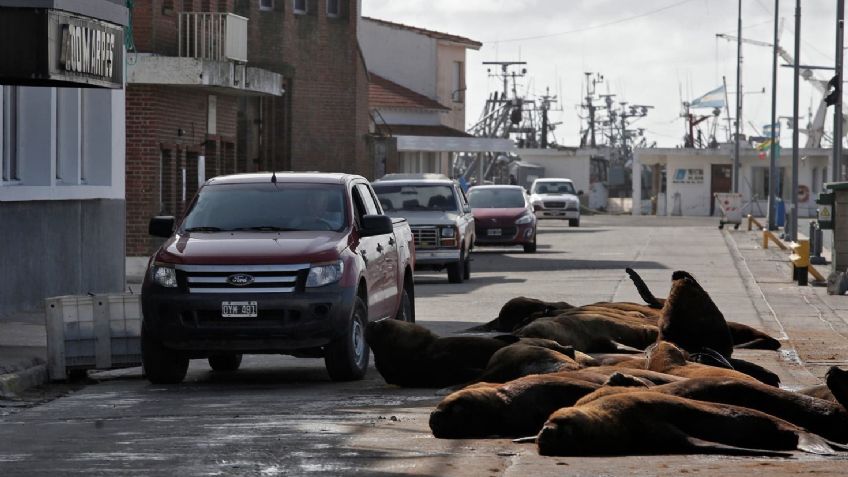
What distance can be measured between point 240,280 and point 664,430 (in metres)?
5.59

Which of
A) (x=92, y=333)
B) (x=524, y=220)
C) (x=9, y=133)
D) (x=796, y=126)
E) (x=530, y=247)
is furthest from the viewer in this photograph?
(x=796, y=126)

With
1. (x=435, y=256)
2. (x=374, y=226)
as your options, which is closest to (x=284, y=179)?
(x=374, y=226)

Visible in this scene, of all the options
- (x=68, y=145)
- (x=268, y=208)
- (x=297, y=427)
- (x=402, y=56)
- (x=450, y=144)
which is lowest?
(x=297, y=427)

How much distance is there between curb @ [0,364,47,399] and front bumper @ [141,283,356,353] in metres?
1.35

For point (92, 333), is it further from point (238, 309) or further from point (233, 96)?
point (233, 96)

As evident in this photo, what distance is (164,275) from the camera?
1480 centimetres

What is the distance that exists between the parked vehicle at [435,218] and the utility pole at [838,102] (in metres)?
9.86

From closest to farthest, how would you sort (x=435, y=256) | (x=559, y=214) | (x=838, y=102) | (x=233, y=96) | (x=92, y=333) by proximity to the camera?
(x=92, y=333)
(x=435, y=256)
(x=233, y=96)
(x=838, y=102)
(x=559, y=214)

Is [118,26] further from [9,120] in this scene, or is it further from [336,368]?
[336,368]

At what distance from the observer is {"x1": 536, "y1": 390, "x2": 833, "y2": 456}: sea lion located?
9.73 metres

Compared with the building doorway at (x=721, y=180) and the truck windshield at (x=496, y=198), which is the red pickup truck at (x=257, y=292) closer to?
the truck windshield at (x=496, y=198)

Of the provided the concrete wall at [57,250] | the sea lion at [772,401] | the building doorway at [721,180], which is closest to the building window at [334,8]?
the concrete wall at [57,250]

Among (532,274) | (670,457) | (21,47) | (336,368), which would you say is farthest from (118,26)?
(532,274)

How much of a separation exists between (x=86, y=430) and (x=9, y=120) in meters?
11.6
